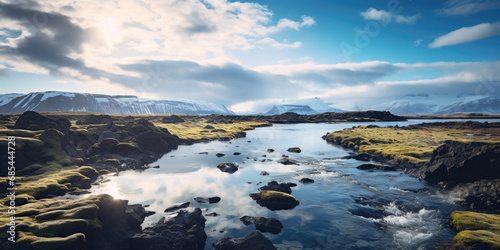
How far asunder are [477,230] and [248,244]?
22.3m

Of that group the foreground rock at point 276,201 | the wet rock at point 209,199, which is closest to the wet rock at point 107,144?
the wet rock at point 209,199

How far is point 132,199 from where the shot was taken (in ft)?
110

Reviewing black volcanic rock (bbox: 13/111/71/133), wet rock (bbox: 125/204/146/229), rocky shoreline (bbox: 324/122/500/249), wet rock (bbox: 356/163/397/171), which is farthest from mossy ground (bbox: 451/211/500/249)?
black volcanic rock (bbox: 13/111/71/133)

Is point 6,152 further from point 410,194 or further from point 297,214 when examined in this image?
point 410,194

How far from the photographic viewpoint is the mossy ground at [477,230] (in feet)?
63.8

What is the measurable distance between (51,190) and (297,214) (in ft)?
113

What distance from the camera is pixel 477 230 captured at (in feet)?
72.6

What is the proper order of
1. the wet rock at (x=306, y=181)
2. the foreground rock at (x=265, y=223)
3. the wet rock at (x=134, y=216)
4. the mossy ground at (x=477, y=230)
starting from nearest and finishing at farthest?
the mossy ground at (x=477, y=230) → the wet rock at (x=134, y=216) → the foreground rock at (x=265, y=223) → the wet rock at (x=306, y=181)

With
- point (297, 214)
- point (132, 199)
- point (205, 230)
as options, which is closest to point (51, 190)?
point (132, 199)

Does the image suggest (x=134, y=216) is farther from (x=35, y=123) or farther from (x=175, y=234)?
(x=35, y=123)

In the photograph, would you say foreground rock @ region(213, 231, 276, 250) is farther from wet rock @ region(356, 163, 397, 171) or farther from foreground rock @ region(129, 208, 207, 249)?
wet rock @ region(356, 163, 397, 171)

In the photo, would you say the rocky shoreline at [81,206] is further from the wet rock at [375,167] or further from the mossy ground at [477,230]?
the wet rock at [375,167]

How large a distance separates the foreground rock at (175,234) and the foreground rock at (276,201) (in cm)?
972

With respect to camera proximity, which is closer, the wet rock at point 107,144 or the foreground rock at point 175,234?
the foreground rock at point 175,234
